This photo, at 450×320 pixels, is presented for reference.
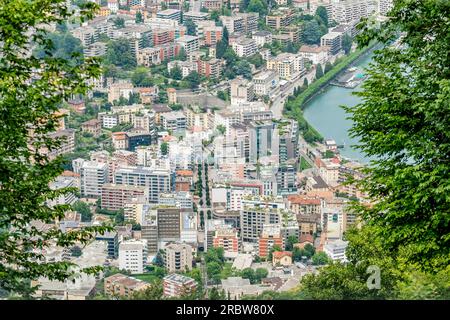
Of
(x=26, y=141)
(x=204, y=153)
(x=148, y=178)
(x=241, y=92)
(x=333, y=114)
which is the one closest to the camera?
(x=26, y=141)

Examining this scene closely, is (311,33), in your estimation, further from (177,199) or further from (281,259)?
(281,259)

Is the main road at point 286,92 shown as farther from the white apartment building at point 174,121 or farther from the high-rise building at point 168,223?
the high-rise building at point 168,223

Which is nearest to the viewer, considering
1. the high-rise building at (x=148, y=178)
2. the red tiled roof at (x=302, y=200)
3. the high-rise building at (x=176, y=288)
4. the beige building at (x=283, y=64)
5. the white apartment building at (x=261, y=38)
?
the high-rise building at (x=176, y=288)

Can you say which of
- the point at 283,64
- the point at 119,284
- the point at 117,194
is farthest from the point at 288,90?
the point at 119,284

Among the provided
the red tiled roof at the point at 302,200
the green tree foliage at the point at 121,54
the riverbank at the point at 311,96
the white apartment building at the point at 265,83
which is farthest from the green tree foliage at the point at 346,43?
the red tiled roof at the point at 302,200

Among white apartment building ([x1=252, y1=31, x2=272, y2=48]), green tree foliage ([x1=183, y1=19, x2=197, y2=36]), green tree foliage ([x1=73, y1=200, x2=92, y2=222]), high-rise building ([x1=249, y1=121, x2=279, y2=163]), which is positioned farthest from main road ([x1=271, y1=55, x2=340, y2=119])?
green tree foliage ([x1=73, y1=200, x2=92, y2=222])

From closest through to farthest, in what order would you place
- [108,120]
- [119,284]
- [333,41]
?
[119,284] < [108,120] < [333,41]
